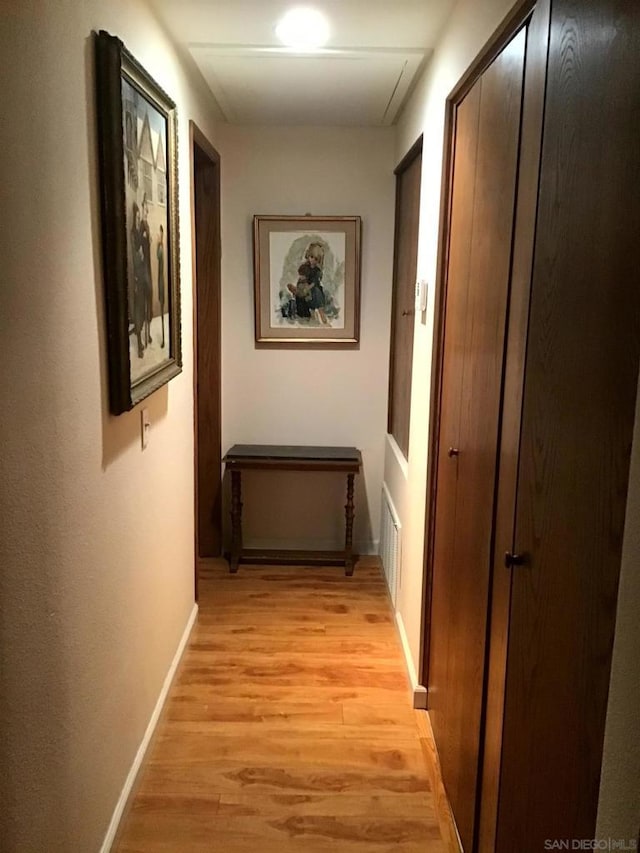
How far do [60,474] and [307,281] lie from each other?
2588 millimetres

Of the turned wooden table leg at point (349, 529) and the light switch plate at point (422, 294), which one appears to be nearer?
the light switch plate at point (422, 294)

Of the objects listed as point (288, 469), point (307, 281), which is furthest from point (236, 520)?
point (307, 281)

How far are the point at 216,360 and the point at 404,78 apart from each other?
1725 mm

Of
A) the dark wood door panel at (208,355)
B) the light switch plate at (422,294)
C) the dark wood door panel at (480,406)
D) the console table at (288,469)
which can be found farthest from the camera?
the console table at (288,469)

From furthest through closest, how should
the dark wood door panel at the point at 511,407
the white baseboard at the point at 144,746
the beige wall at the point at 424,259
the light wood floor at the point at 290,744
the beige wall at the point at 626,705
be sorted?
the beige wall at the point at 424,259 < the light wood floor at the point at 290,744 < the white baseboard at the point at 144,746 < the dark wood door panel at the point at 511,407 < the beige wall at the point at 626,705

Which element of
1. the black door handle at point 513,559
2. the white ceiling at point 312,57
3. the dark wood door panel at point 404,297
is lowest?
the black door handle at point 513,559

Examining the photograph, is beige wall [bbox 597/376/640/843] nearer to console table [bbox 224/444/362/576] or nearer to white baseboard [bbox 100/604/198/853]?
white baseboard [bbox 100/604/198/853]

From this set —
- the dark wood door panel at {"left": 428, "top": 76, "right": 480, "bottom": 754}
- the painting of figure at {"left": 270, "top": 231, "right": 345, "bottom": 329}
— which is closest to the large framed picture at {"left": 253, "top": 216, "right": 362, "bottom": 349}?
the painting of figure at {"left": 270, "top": 231, "right": 345, "bottom": 329}

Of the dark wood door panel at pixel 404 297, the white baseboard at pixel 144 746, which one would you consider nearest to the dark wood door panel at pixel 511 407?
the white baseboard at pixel 144 746

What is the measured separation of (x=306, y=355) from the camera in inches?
157

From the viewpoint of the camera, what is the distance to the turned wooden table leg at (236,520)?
12.7ft

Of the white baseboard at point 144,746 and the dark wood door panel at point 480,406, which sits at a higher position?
the dark wood door panel at point 480,406

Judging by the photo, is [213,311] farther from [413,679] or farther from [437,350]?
[413,679]

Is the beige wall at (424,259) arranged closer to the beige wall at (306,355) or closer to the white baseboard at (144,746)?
the beige wall at (306,355)
